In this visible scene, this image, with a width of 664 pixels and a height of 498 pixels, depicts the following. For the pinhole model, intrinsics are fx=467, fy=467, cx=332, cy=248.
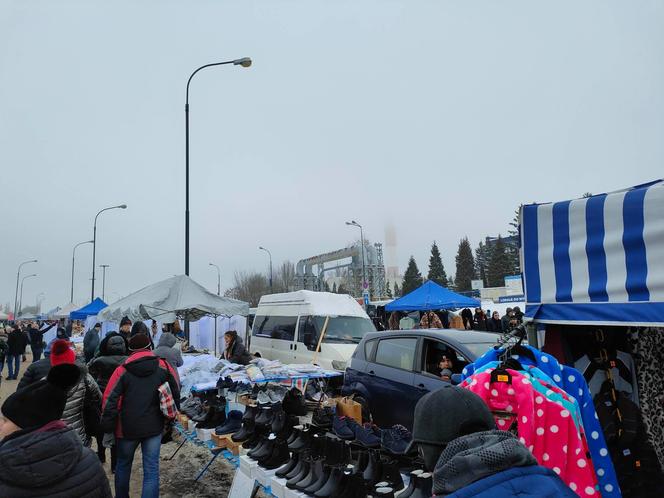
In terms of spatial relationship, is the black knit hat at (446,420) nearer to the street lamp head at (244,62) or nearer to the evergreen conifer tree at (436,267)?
the street lamp head at (244,62)

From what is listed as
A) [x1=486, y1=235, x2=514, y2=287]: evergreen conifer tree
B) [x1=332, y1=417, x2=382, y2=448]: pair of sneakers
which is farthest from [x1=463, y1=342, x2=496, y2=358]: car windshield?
[x1=486, y1=235, x2=514, y2=287]: evergreen conifer tree

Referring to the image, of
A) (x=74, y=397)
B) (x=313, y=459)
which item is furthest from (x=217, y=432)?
(x=313, y=459)

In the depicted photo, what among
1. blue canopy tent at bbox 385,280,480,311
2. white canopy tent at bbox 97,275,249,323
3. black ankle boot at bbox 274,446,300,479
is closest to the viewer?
black ankle boot at bbox 274,446,300,479

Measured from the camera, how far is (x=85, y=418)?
459cm

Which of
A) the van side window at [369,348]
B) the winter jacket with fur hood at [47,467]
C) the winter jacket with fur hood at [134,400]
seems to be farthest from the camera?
the van side window at [369,348]

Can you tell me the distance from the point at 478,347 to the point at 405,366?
107cm

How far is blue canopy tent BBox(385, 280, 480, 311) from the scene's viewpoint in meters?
15.0

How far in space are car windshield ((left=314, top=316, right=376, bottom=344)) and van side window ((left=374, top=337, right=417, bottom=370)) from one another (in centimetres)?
440

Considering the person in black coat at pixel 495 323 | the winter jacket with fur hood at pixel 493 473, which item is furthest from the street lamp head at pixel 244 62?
the winter jacket with fur hood at pixel 493 473

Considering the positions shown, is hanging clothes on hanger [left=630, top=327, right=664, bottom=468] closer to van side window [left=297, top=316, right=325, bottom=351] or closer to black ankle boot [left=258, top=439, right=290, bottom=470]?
black ankle boot [left=258, top=439, right=290, bottom=470]

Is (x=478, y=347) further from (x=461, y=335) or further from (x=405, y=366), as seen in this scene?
(x=405, y=366)

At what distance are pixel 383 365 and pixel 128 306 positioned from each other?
691 centimetres

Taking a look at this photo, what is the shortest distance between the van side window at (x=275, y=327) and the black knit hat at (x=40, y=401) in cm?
977

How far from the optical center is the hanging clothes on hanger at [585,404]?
279cm
